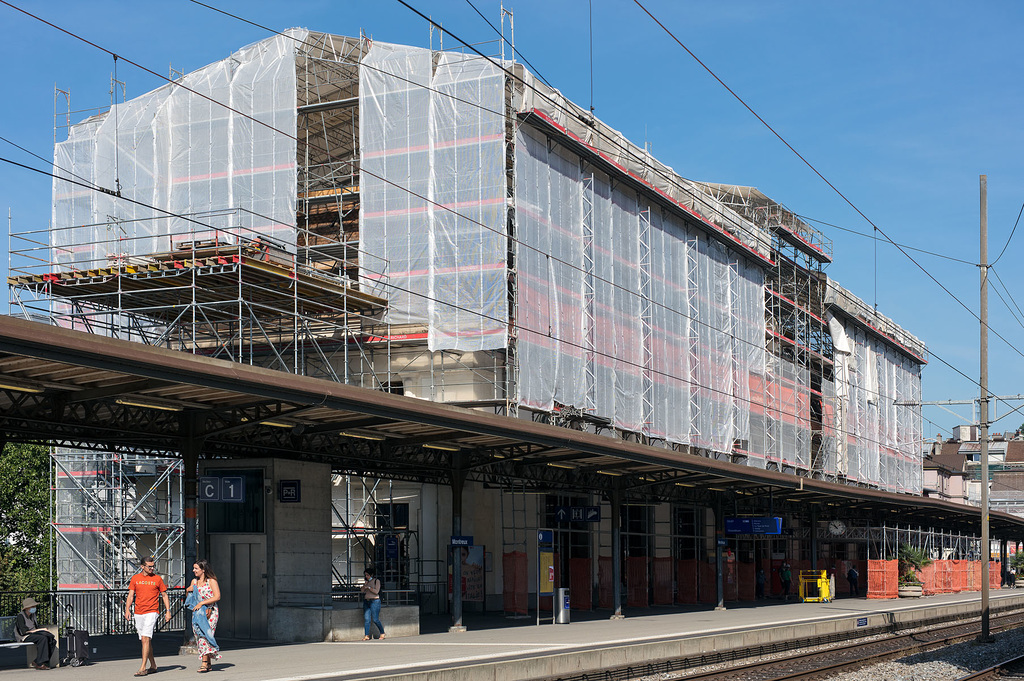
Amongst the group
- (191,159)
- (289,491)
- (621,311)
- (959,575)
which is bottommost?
(959,575)

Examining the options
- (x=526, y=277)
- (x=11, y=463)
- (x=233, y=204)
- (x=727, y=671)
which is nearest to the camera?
(x=727, y=671)

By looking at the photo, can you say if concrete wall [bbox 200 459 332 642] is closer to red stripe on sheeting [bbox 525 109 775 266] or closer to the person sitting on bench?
the person sitting on bench

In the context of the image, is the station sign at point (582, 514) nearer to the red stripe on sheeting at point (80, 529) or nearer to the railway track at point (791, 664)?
the railway track at point (791, 664)

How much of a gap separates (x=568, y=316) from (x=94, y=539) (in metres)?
16.8

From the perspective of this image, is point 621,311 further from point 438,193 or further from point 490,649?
point 490,649

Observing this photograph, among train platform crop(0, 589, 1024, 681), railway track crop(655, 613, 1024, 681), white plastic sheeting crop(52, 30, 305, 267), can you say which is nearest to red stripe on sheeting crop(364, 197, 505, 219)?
white plastic sheeting crop(52, 30, 305, 267)

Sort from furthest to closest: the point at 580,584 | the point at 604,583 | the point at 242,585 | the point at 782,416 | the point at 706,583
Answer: the point at 782,416
the point at 706,583
the point at 604,583
the point at 580,584
the point at 242,585

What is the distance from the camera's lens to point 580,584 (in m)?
36.5

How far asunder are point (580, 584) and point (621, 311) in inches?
363

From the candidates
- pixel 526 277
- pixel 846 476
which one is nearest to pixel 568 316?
pixel 526 277

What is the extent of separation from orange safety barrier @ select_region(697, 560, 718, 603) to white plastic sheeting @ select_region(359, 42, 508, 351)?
55.6 feet

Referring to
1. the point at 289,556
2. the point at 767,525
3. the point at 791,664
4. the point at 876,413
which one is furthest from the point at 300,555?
the point at 876,413

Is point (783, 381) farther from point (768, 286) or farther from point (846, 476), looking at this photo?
point (846, 476)

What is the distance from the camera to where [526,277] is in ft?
111
